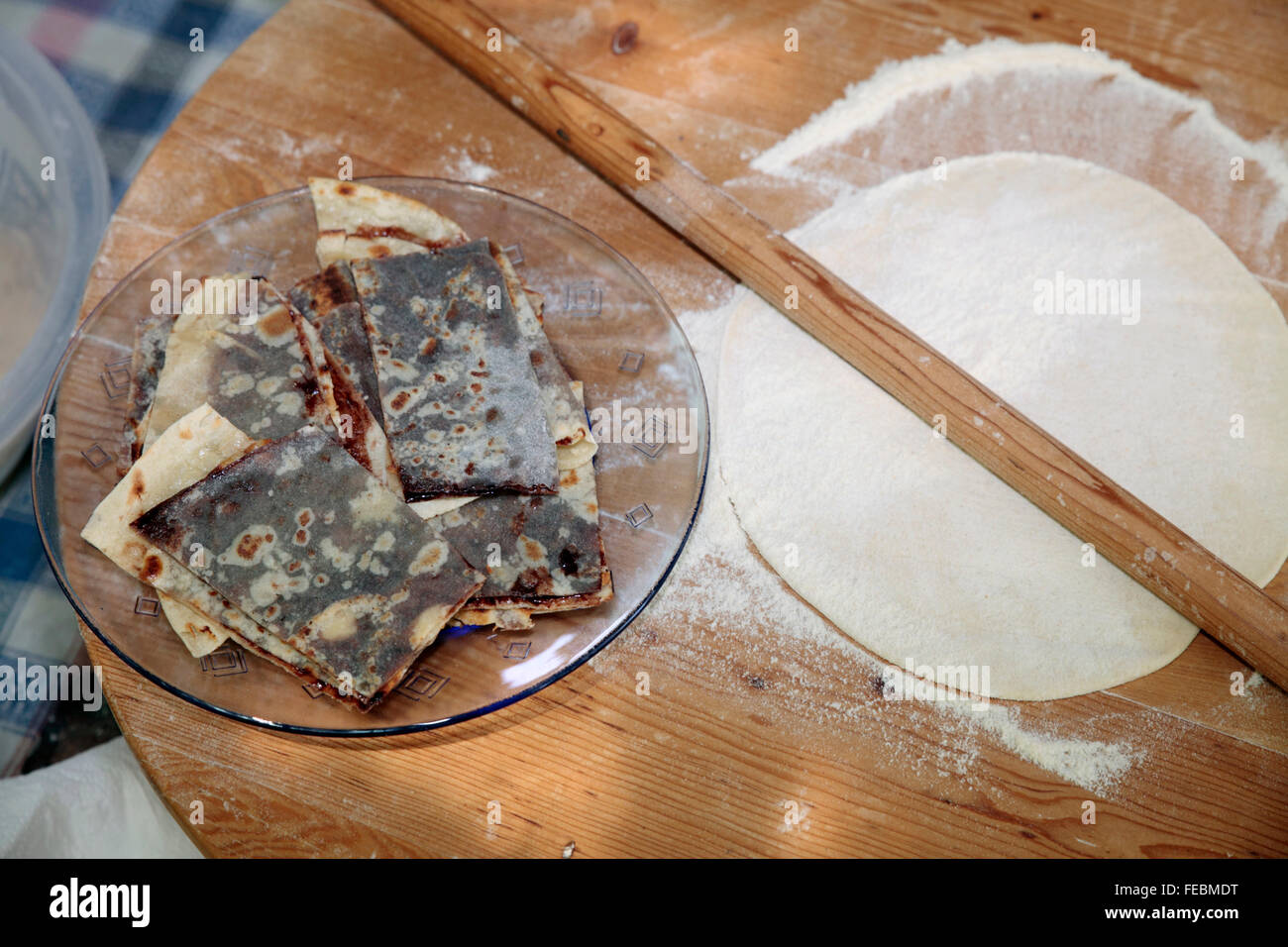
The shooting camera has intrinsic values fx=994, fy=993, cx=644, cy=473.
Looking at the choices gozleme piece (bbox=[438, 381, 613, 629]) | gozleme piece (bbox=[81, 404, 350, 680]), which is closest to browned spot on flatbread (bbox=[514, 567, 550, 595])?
gozleme piece (bbox=[438, 381, 613, 629])

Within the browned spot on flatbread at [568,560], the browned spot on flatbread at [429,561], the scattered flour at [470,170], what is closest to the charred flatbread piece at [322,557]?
the browned spot on flatbread at [429,561]

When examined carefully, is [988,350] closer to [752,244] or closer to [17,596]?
[752,244]

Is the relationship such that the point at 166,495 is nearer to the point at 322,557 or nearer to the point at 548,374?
the point at 322,557

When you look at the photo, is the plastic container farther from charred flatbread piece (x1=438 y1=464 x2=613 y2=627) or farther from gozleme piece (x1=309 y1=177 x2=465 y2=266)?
charred flatbread piece (x1=438 y1=464 x2=613 y2=627)

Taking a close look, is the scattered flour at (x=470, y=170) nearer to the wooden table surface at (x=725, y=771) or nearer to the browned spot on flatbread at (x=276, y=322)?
the browned spot on flatbread at (x=276, y=322)

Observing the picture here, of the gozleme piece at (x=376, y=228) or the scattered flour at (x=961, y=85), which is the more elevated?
the scattered flour at (x=961, y=85)
